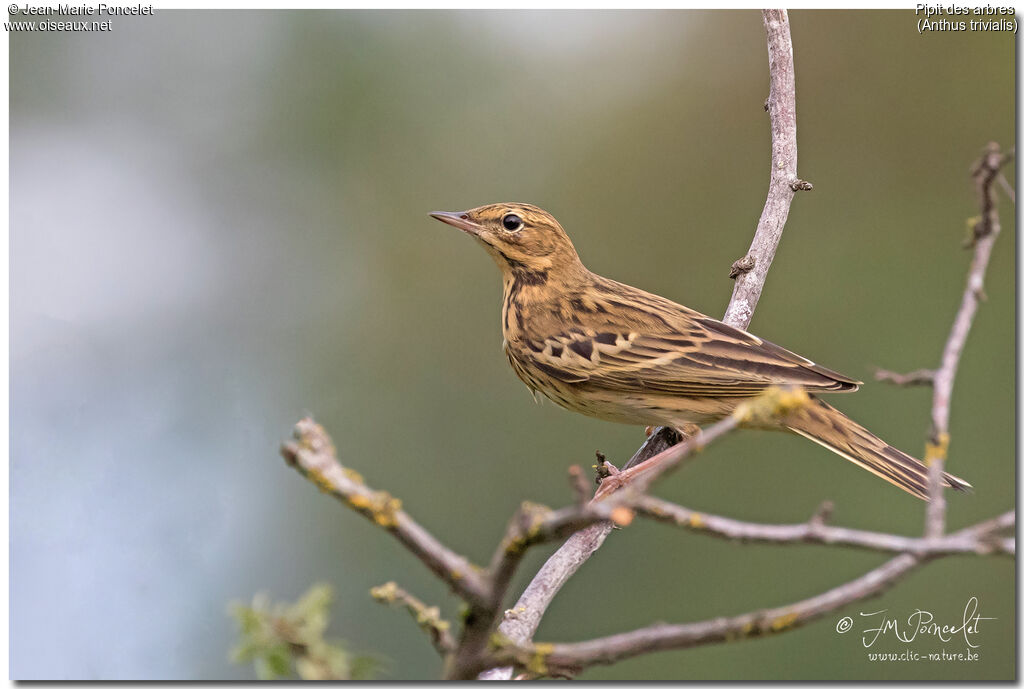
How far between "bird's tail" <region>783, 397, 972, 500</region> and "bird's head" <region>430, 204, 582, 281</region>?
76.4 inches

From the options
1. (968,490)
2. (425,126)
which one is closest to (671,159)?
(425,126)

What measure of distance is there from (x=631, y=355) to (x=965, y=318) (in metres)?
2.88

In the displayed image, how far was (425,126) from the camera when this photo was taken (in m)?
8.73

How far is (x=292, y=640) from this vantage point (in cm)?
232

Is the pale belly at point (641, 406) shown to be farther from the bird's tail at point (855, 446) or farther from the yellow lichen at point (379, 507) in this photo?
the yellow lichen at point (379, 507)

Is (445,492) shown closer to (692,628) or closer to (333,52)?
(333,52)

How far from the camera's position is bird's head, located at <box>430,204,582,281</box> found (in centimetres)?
611

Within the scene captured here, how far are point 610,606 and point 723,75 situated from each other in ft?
15.2

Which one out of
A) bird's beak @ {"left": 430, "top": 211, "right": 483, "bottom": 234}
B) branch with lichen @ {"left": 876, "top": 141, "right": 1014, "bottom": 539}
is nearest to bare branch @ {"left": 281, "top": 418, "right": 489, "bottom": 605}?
branch with lichen @ {"left": 876, "top": 141, "right": 1014, "bottom": 539}

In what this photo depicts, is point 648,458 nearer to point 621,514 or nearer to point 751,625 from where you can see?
point 751,625

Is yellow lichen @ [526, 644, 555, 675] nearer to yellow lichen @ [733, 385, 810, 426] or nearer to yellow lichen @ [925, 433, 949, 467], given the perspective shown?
yellow lichen @ [733, 385, 810, 426]

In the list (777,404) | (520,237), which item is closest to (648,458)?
(520,237)

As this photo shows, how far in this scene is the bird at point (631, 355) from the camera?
197 inches

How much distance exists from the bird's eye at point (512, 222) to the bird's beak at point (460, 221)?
0.54 ft
